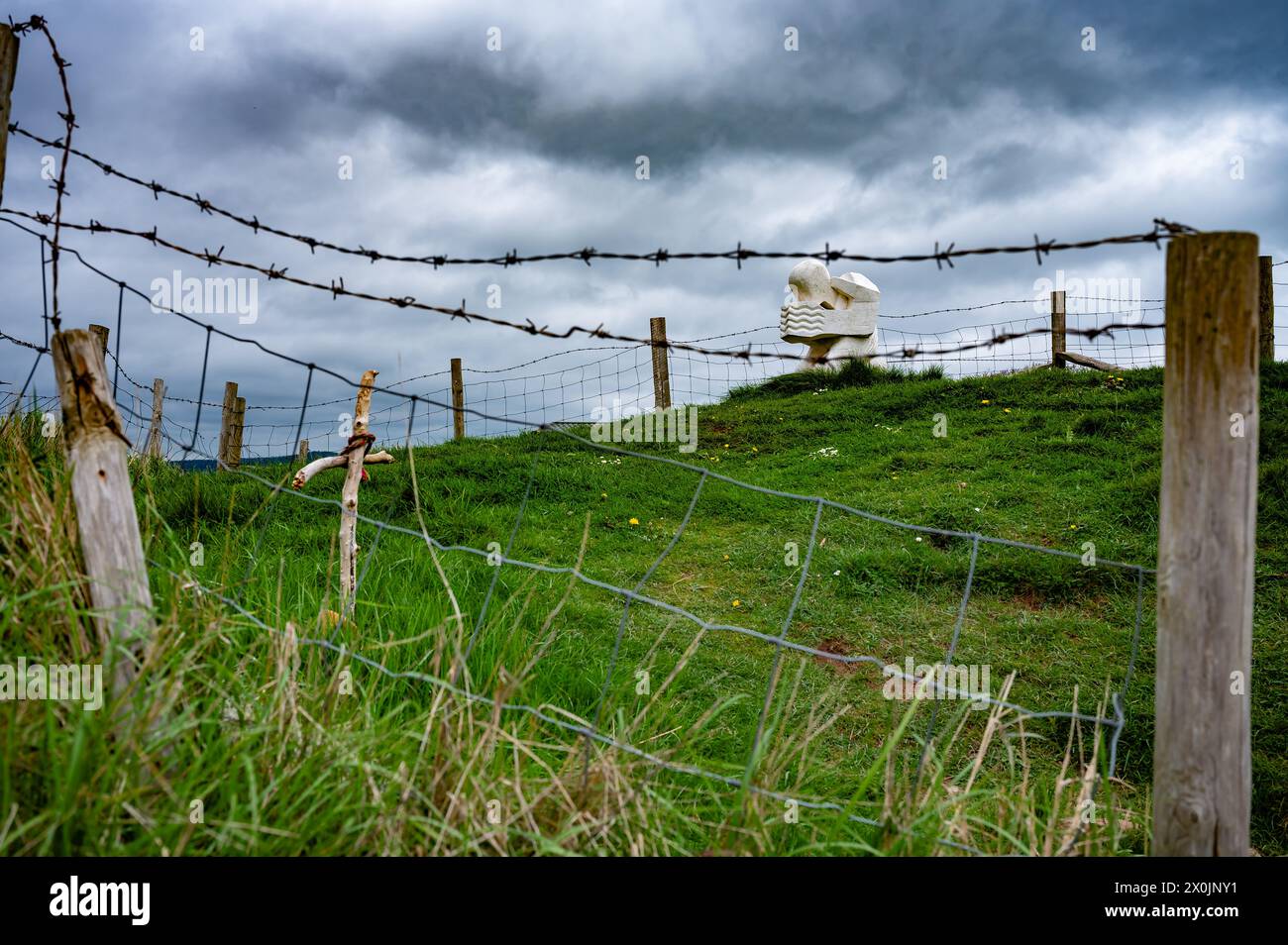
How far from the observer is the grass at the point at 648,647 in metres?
1.81

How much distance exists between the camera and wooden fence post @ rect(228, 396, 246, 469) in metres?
11.9

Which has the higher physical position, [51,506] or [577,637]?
[51,506]

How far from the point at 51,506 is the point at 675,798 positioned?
65.6 inches

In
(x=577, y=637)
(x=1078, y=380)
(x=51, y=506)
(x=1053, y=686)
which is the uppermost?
(x=1078, y=380)

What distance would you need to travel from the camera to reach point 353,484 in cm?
322

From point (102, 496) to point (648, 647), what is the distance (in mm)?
3051

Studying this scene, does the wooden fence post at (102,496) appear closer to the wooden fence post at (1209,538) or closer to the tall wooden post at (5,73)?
the tall wooden post at (5,73)

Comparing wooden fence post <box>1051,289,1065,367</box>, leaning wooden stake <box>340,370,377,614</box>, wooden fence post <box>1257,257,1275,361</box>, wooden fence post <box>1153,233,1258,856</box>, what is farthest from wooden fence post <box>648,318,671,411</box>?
wooden fence post <box>1153,233,1258,856</box>

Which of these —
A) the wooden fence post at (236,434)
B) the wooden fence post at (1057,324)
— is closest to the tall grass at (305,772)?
the wooden fence post at (236,434)

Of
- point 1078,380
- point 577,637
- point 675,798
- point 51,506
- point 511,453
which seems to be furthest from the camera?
point 1078,380
